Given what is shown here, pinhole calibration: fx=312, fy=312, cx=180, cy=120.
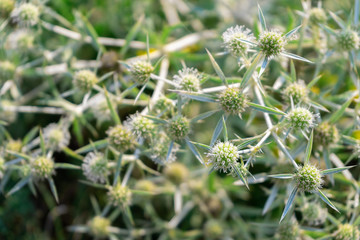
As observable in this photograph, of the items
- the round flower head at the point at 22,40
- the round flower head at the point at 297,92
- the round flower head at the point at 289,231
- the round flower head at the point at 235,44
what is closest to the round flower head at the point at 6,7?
the round flower head at the point at 22,40

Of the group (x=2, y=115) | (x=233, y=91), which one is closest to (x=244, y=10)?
(x=233, y=91)

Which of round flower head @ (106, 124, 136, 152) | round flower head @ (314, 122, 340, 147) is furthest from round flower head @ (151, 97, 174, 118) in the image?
round flower head @ (314, 122, 340, 147)

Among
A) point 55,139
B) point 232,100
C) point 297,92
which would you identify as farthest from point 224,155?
point 55,139

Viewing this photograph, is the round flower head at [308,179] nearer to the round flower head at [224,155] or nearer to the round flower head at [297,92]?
the round flower head at [224,155]

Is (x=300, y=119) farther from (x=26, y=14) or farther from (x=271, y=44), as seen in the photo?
(x=26, y=14)

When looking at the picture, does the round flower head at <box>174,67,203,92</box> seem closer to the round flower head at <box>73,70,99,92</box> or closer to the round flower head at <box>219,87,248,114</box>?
the round flower head at <box>219,87,248,114</box>

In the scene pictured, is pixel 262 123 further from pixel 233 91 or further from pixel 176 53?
pixel 233 91
